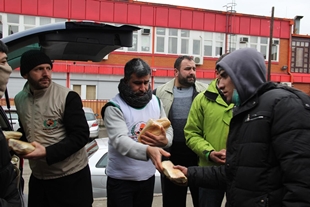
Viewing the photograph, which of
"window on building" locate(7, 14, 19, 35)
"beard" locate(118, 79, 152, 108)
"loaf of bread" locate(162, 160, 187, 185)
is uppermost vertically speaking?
"window on building" locate(7, 14, 19, 35)

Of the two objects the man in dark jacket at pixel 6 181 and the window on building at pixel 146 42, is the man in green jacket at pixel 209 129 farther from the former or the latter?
the window on building at pixel 146 42

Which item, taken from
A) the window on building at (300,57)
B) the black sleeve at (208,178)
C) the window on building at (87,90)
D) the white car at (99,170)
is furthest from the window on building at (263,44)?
the black sleeve at (208,178)

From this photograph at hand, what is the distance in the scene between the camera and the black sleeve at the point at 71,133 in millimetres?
2574

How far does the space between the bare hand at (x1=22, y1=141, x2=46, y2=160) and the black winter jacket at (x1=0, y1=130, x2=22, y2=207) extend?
0.68 meters

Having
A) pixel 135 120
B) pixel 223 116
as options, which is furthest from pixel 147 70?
pixel 223 116

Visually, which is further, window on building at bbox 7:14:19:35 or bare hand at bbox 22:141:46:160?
window on building at bbox 7:14:19:35

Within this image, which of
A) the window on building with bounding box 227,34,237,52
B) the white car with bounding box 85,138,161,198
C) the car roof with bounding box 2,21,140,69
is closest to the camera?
the car roof with bounding box 2,21,140,69

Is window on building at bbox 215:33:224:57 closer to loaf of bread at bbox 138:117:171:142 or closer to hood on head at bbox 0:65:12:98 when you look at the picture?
loaf of bread at bbox 138:117:171:142

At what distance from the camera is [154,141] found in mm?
2742

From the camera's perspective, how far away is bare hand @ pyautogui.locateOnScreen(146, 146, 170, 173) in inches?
97.6

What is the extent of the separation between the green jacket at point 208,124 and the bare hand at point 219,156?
102mm

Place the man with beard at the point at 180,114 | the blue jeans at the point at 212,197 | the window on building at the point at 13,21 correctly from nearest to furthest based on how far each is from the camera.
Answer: the blue jeans at the point at 212,197 → the man with beard at the point at 180,114 → the window on building at the point at 13,21

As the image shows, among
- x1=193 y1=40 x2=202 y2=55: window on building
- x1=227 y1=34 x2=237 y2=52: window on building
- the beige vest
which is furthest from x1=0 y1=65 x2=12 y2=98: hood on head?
x1=227 y1=34 x2=237 y2=52: window on building

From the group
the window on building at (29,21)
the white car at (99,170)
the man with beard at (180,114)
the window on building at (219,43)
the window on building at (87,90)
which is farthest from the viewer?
the window on building at (219,43)
